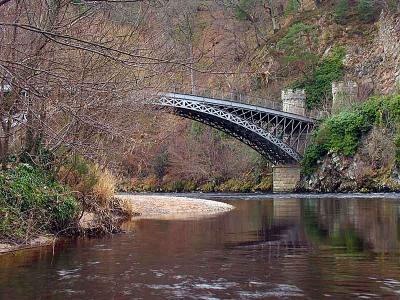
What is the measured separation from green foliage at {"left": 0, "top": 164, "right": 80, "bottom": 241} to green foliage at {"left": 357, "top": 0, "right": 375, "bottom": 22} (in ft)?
162

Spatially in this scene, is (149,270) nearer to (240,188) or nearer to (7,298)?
(7,298)

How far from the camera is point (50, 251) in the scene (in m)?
12.0

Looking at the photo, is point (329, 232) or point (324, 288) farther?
point (329, 232)

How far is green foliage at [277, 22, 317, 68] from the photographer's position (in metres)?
59.5

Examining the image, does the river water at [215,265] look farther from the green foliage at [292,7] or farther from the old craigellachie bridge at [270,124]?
the green foliage at [292,7]

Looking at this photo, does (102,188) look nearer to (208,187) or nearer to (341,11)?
(208,187)

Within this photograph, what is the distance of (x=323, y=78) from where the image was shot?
56.9 m

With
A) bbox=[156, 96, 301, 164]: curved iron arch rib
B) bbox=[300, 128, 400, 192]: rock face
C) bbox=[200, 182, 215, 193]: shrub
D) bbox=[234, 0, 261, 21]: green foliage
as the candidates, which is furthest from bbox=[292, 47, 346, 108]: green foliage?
bbox=[234, 0, 261, 21]: green foliage

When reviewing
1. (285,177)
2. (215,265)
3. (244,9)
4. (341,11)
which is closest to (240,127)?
(285,177)

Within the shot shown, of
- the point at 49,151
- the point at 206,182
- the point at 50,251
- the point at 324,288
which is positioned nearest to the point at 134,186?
the point at 206,182

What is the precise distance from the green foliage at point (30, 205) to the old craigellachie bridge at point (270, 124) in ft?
97.7

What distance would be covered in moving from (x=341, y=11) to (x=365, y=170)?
24.4m

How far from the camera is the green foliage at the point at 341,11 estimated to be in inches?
2467

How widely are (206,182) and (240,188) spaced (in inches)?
141
